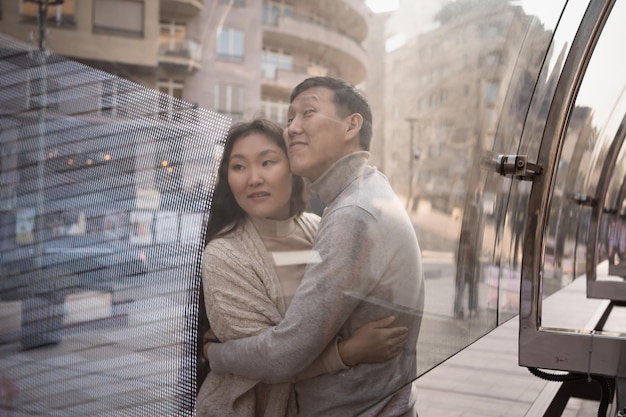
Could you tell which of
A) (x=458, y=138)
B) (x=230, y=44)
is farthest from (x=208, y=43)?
(x=458, y=138)

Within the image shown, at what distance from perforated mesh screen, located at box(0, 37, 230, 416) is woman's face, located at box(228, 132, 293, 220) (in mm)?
42

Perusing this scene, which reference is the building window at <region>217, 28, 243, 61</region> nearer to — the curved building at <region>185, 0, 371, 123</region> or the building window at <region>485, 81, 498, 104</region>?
the curved building at <region>185, 0, 371, 123</region>

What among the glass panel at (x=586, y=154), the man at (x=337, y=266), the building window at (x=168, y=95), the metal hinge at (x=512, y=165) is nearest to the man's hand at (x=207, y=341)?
the man at (x=337, y=266)

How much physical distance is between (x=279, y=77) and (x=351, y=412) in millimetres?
700

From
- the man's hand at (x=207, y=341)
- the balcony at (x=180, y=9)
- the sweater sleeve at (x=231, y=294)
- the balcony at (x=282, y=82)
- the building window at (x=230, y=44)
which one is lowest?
the man's hand at (x=207, y=341)

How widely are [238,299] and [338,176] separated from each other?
29cm

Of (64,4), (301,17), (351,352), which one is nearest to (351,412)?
(351,352)

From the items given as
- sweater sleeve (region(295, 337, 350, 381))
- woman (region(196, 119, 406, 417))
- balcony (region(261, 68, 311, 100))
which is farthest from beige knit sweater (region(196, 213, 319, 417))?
balcony (region(261, 68, 311, 100))

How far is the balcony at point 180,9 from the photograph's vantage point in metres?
1.11

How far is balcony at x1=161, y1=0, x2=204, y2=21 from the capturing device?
111cm

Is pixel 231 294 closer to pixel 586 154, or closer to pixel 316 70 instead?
pixel 316 70

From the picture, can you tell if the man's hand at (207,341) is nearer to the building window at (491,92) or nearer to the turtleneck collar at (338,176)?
the turtleneck collar at (338,176)

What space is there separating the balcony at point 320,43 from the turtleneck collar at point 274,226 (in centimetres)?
24

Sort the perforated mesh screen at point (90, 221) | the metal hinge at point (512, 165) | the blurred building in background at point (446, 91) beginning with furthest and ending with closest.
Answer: the metal hinge at point (512, 165)
the blurred building in background at point (446, 91)
the perforated mesh screen at point (90, 221)
